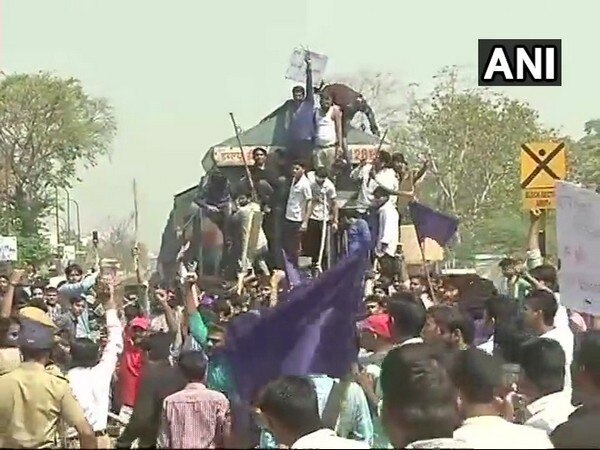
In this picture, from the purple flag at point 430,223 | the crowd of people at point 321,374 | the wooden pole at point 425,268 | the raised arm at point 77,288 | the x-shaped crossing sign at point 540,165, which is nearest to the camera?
the crowd of people at point 321,374

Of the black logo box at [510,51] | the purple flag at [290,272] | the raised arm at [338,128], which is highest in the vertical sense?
the black logo box at [510,51]

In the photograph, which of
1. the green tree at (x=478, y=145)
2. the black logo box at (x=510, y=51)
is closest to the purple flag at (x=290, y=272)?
the black logo box at (x=510, y=51)

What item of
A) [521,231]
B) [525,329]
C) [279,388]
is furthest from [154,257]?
[521,231]

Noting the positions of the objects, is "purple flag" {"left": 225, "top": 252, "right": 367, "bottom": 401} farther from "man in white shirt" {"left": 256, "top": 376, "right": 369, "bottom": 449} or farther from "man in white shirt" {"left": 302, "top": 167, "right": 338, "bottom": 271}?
"man in white shirt" {"left": 302, "top": 167, "right": 338, "bottom": 271}

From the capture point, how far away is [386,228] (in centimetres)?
1441

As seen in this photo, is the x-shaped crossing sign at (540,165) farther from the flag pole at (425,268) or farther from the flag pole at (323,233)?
the flag pole at (323,233)

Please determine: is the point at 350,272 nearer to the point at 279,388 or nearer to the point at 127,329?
the point at 279,388

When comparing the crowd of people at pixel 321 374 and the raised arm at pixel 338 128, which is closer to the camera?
the crowd of people at pixel 321 374

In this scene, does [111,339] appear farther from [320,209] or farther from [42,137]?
[42,137]

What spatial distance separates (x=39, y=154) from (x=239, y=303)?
22.3 metres

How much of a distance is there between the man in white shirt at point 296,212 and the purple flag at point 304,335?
27.0 feet

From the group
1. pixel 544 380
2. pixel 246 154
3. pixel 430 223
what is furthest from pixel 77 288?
pixel 544 380

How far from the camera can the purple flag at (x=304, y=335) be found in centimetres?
529

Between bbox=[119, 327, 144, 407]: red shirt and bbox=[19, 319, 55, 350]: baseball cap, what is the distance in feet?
9.16
